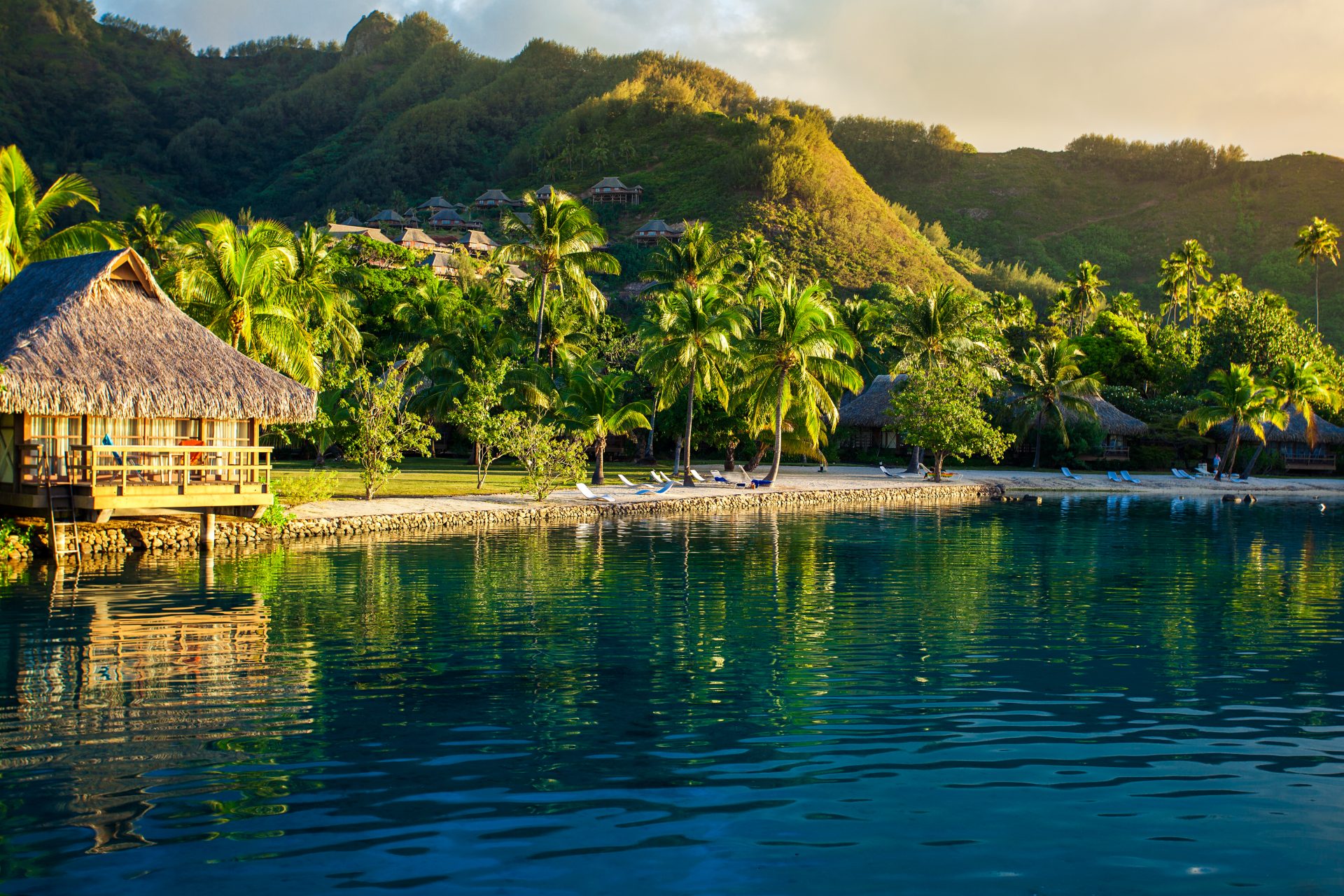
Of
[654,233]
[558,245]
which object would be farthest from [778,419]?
[654,233]

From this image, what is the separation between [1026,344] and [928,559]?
1495 inches

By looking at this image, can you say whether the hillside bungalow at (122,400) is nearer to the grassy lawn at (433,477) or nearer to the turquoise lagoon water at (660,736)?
the turquoise lagoon water at (660,736)

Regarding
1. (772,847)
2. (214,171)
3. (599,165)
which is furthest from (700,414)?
(214,171)

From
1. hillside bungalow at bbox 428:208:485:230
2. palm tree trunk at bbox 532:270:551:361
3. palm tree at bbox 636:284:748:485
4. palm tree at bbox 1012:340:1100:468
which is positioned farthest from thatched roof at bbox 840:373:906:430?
hillside bungalow at bbox 428:208:485:230

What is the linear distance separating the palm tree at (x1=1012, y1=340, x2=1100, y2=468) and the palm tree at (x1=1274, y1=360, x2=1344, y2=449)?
7872 mm

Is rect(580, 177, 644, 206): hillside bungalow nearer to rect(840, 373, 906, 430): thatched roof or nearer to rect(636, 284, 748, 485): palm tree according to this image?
rect(840, 373, 906, 430): thatched roof

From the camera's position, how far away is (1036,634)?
13.4 meters

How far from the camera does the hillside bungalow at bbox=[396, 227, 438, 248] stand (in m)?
89.6

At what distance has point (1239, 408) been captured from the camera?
45219 millimetres

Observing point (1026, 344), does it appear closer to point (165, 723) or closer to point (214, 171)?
point (165, 723)

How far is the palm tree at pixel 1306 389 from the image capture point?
4688cm

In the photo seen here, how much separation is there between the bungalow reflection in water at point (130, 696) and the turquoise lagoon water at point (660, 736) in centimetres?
5

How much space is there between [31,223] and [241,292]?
4682 mm

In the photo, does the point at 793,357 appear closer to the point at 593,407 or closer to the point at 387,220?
the point at 593,407
